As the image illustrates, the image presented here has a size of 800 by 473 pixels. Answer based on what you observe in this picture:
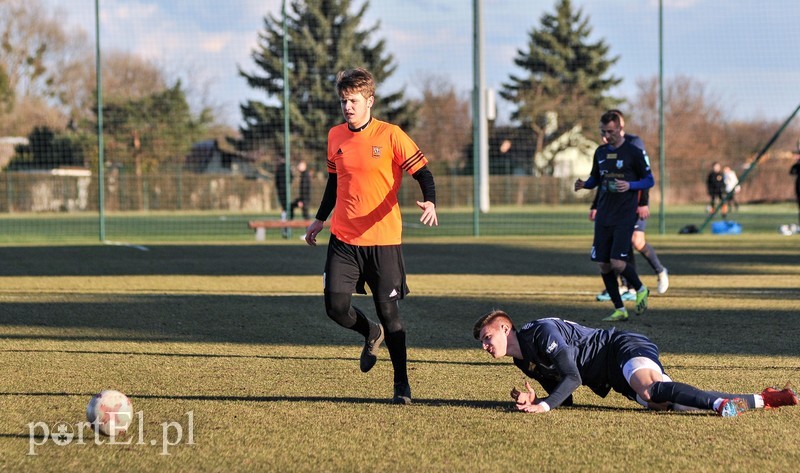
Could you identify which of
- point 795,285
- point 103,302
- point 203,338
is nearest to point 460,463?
point 203,338

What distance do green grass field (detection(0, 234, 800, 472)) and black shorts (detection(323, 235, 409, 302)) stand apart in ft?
2.16

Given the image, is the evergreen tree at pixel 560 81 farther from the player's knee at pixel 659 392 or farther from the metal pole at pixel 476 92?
the player's knee at pixel 659 392

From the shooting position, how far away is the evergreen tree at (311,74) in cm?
3456

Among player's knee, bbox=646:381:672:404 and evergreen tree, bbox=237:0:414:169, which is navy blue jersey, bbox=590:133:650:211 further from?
evergreen tree, bbox=237:0:414:169

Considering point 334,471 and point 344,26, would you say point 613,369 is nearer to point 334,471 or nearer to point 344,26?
point 334,471

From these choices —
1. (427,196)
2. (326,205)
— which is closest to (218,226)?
(326,205)

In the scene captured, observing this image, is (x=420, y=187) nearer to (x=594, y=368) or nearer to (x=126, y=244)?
(x=594, y=368)

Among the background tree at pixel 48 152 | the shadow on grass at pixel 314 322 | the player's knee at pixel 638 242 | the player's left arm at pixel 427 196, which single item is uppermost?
the background tree at pixel 48 152

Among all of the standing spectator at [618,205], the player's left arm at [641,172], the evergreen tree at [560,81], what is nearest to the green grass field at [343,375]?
the standing spectator at [618,205]

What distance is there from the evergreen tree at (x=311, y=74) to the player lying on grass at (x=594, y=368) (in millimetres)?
23538

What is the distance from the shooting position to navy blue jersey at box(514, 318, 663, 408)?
5.65 m

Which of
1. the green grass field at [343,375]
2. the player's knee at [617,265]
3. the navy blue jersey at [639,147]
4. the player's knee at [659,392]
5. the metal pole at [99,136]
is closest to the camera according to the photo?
the green grass field at [343,375]

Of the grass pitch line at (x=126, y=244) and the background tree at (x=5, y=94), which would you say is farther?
the background tree at (x=5, y=94)

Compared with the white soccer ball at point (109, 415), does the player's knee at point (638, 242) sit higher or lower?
higher
